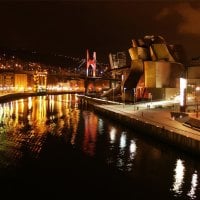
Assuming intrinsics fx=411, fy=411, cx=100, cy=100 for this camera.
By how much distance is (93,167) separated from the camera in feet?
41.6

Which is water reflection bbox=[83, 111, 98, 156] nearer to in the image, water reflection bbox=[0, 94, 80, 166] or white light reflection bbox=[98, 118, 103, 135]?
white light reflection bbox=[98, 118, 103, 135]

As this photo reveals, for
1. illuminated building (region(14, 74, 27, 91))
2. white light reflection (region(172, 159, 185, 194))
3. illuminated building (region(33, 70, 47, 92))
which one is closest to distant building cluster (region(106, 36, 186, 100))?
white light reflection (region(172, 159, 185, 194))

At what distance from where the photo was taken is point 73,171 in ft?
40.1

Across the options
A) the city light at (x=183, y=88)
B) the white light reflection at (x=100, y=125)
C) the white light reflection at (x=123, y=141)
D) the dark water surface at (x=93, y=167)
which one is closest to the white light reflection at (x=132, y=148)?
the dark water surface at (x=93, y=167)

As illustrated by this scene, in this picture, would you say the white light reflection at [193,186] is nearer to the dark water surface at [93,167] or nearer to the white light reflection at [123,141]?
the dark water surface at [93,167]

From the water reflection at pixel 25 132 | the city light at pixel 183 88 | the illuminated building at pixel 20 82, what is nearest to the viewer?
the water reflection at pixel 25 132

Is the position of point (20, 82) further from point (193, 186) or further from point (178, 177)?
point (193, 186)

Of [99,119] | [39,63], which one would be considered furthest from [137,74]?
[39,63]

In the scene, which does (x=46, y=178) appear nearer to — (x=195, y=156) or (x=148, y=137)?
(x=195, y=156)

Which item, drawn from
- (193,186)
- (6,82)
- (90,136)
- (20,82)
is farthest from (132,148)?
(20,82)

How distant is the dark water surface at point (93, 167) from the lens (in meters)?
10.3

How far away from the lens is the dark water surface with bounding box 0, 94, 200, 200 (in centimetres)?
1030

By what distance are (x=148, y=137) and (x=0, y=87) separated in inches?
2038

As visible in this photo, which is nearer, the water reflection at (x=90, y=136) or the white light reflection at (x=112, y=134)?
the water reflection at (x=90, y=136)
